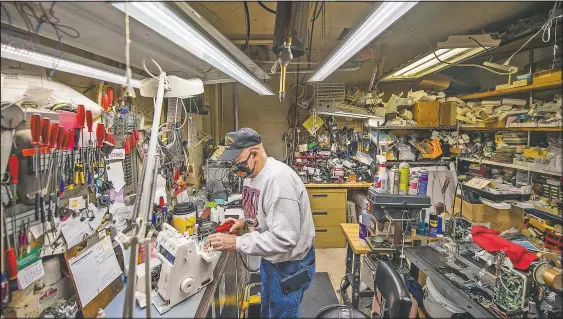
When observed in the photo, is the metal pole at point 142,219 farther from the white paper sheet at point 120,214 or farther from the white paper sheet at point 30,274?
the white paper sheet at point 120,214

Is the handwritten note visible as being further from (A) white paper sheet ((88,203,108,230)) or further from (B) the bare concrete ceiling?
(A) white paper sheet ((88,203,108,230))

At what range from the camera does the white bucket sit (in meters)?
1.18

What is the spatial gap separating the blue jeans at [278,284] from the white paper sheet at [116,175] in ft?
3.78

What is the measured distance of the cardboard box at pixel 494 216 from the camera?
2.95m

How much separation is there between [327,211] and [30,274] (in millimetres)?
3405

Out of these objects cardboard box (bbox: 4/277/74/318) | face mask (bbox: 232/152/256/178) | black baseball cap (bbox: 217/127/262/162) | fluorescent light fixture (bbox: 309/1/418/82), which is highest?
fluorescent light fixture (bbox: 309/1/418/82)

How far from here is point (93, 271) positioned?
1462 mm

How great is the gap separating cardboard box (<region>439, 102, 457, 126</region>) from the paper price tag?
402 centimetres

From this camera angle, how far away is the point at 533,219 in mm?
2639

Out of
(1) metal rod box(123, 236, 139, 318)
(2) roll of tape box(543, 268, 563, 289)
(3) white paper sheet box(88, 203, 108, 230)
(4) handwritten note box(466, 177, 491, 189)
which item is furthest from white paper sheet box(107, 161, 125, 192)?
(4) handwritten note box(466, 177, 491, 189)

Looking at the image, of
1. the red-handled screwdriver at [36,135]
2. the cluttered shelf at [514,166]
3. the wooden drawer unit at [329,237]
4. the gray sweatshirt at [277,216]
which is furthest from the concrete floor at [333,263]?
the red-handled screwdriver at [36,135]

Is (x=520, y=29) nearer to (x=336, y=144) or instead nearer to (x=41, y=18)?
(x=336, y=144)

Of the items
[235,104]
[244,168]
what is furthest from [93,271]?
[235,104]

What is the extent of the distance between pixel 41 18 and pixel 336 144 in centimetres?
401
